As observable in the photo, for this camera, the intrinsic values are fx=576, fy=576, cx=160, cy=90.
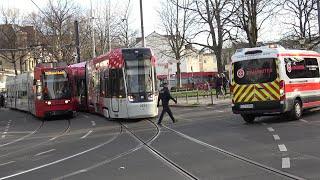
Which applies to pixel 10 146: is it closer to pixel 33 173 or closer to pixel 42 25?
pixel 33 173

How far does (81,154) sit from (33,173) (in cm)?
297

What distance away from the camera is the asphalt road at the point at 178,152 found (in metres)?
10.7

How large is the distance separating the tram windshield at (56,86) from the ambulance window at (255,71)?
14.0 metres

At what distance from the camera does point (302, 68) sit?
A: 21.3 m

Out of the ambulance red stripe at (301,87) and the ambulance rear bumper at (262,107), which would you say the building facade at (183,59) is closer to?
the ambulance red stripe at (301,87)

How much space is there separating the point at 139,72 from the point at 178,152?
12.1 m

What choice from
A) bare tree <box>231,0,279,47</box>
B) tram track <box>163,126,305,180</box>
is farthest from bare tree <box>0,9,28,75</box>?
tram track <box>163,126,305,180</box>

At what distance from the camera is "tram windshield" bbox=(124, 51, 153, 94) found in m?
25.5

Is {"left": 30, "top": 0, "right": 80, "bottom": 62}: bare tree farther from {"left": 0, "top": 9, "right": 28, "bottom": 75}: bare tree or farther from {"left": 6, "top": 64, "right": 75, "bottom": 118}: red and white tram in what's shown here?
{"left": 6, "top": 64, "right": 75, "bottom": 118}: red and white tram

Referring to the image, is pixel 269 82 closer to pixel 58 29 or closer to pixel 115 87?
pixel 115 87

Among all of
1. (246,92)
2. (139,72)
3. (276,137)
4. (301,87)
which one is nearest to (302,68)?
(301,87)

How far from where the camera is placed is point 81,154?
14.9 metres

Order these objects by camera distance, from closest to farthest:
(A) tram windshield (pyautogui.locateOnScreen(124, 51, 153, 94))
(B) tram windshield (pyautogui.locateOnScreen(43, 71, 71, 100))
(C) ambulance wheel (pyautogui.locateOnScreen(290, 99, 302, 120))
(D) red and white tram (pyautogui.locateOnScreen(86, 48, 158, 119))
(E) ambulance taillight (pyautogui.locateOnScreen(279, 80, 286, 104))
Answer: (E) ambulance taillight (pyautogui.locateOnScreen(279, 80, 286, 104)), (C) ambulance wheel (pyautogui.locateOnScreen(290, 99, 302, 120)), (D) red and white tram (pyautogui.locateOnScreen(86, 48, 158, 119)), (A) tram windshield (pyautogui.locateOnScreen(124, 51, 153, 94)), (B) tram windshield (pyautogui.locateOnScreen(43, 71, 71, 100))

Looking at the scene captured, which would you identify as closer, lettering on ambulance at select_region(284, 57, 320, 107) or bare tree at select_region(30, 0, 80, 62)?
lettering on ambulance at select_region(284, 57, 320, 107)
